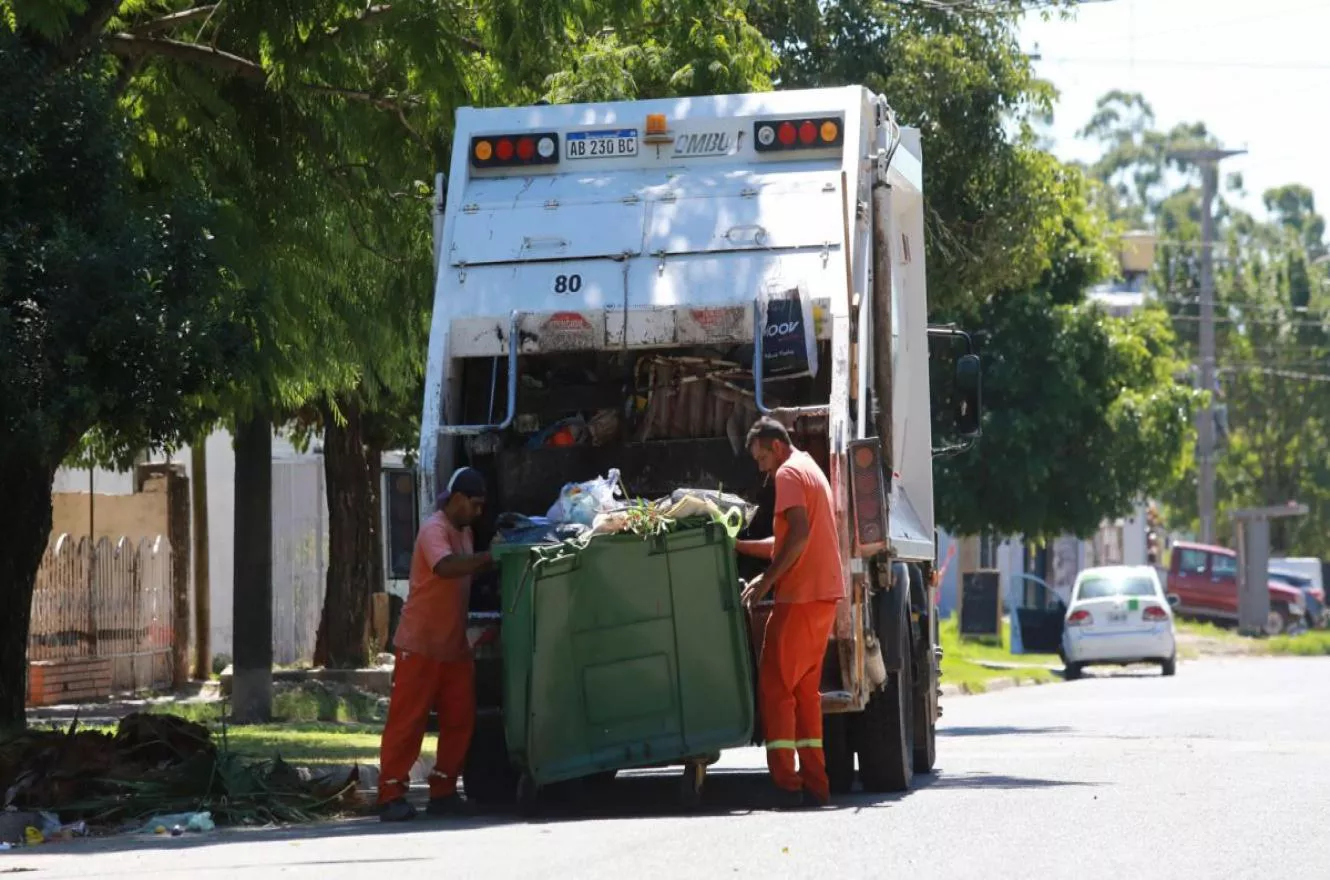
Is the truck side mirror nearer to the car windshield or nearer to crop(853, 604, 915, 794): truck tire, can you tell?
crop(853, 604, 915, 794): truck tire

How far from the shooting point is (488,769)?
11.0m

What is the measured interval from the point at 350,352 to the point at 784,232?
4868 mm

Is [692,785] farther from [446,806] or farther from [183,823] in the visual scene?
[183,823]

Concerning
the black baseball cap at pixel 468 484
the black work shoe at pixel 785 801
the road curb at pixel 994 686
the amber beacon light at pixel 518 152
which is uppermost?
the amber beacon light at pixel 518 152

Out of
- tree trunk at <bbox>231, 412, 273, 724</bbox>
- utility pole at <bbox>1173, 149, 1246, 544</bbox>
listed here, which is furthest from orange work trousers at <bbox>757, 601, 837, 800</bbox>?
utility pole at <bbox>1173, 149, 1246, 544</bbox>

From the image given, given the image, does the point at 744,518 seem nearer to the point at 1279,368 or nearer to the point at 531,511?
the point at 531,511

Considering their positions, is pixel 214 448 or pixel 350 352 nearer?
pixel 350 352

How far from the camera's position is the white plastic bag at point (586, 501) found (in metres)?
10.0

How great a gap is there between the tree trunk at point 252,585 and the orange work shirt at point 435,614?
6.65 metres

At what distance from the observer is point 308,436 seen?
2136 cm

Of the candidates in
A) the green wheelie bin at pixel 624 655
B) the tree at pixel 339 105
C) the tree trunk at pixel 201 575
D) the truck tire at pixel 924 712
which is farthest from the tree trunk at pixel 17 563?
the tree trunk at pixel 201 575

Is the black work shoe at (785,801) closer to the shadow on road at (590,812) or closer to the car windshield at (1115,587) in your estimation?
the shadow on road at (590,812)

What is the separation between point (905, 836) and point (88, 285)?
4.45 m

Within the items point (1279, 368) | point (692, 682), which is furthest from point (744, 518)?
point (1279, 368)
